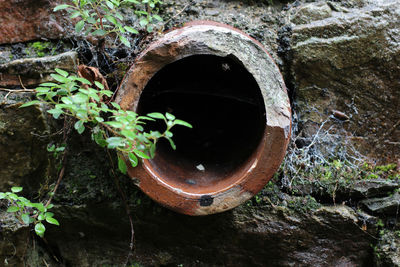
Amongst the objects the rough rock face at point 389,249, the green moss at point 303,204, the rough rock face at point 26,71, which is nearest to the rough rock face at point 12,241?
the rough rock face at point 26,71

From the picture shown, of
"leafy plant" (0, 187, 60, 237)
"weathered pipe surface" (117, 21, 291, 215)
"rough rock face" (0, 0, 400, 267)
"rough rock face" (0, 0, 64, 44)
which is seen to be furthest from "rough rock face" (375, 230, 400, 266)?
"rough rock face" (0, 0, 64, 44)

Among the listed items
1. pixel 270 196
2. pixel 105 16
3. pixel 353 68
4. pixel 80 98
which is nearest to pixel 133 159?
pixel 80 98

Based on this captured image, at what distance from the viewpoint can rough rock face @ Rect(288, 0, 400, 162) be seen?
5.72 feet

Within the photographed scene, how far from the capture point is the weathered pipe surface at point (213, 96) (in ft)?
4.34

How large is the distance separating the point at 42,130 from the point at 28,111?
98mm

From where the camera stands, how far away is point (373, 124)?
1809 mm

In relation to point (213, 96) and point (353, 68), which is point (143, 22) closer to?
point (213, 96)

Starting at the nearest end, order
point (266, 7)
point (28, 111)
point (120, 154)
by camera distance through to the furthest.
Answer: point (120, 154) < point (28, 111) < point (266, 7)

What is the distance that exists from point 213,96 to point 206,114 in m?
0.11

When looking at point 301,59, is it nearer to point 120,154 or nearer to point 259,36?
point 259,36

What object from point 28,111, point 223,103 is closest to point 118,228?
point 28,111

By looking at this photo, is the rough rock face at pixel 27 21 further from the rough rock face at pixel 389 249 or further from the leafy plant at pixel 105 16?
the rough rock face at pixel 389 249

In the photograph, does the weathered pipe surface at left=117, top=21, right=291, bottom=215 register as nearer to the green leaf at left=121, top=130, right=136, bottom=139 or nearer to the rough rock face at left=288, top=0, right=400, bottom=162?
the green leaf at left=121, top=130, right=136, bottom=139

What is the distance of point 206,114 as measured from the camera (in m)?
1.91
